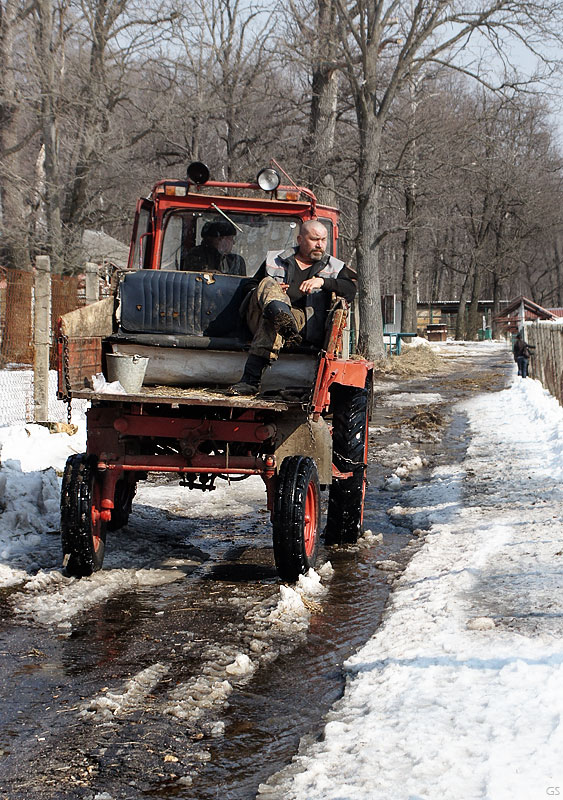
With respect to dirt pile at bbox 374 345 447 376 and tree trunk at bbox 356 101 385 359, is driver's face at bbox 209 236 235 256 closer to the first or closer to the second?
dirt pile at bbox 374 345 447 376

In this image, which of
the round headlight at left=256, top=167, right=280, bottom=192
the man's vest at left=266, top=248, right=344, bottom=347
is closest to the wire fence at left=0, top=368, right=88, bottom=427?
the round headlight at left=256, top=167, right=280, bottom=192

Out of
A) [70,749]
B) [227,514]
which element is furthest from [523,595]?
[227,514]

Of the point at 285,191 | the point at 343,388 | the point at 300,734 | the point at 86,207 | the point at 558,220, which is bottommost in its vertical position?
the point at 300,734

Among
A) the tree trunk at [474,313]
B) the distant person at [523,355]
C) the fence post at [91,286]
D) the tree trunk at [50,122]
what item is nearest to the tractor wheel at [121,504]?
the fence post at [91,286]

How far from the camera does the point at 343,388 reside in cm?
698

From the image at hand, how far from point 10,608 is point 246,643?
1466mm

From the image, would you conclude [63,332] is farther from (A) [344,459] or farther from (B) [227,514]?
(B) [227,514]

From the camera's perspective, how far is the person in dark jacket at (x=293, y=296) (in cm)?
607

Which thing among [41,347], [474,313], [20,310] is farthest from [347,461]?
[474,313]

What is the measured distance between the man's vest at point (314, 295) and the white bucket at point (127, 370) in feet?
3.69

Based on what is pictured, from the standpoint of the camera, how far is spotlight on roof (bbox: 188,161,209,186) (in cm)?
807

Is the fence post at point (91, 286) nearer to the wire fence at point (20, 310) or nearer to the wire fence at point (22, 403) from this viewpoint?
the wire fence at point (22, 403)

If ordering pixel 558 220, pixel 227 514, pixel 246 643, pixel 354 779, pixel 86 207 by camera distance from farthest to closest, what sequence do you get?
pixel 558 220 < pixel 86 207 < pixel 227 514 < pixel 246 643 < pixel 354 779

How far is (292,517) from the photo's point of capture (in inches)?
224
